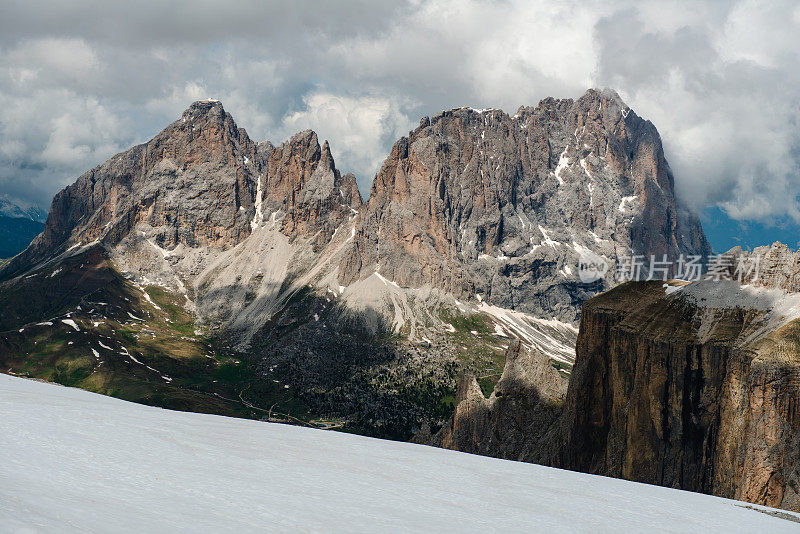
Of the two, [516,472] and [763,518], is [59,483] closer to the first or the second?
[516,472]

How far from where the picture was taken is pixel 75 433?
1708 centimetres

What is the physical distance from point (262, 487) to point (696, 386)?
175 feet

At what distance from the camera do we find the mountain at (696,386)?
4522cm

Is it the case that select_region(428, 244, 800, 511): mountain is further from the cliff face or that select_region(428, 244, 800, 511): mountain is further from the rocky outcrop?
the rocky outcrop

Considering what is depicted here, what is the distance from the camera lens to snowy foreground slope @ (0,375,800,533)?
11195 millimetres

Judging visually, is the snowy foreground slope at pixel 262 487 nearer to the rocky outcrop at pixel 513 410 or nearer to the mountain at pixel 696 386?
the mountain at pixel 696 386

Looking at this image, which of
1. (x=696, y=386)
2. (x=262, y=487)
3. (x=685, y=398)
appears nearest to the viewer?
(x=262, y=487)

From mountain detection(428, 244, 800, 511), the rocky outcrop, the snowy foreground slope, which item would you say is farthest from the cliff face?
the snowy foreground slope

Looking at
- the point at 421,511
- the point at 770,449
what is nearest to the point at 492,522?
the point at 421,511

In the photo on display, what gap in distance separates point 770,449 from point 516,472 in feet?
114

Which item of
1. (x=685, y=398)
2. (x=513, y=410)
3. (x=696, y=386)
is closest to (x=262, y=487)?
(x=696, y=386)

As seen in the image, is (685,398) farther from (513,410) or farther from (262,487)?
(262,487)

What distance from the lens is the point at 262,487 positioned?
14344 millimetres

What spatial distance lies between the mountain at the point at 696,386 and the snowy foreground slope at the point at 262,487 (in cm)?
2940
